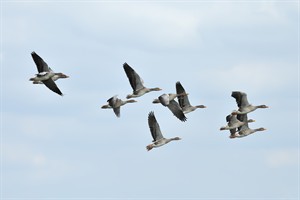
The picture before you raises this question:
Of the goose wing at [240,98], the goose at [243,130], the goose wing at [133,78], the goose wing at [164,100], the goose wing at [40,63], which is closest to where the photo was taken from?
the goose wing at [40,63]

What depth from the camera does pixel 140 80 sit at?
282 ft

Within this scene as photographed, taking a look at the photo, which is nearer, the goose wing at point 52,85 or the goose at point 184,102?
the goose wing at point 52,85

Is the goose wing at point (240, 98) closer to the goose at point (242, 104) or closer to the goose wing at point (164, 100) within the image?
the goose at point (242, 104)

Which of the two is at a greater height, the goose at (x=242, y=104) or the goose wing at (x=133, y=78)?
the goose wing at (x=133, y=78)

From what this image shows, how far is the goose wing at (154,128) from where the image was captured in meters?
86.2

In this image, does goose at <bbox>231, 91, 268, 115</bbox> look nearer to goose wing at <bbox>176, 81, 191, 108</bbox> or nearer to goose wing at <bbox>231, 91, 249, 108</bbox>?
goose wing at <bbox>231, 91, 249, 108</bbox>

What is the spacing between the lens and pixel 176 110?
89.8 metres

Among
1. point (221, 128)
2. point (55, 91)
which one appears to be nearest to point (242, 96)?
point (221, 128)

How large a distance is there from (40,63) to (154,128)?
26.7 feet

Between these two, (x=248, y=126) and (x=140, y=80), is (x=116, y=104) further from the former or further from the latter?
(x=248, y=126)

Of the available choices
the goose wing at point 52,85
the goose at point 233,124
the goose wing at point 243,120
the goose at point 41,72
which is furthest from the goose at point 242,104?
the goose at point 41,72

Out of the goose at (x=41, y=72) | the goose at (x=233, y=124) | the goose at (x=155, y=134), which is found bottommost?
the goose at (x=155, y=134)

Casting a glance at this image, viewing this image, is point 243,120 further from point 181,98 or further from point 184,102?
point 181,98

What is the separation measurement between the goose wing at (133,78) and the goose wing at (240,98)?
6184 millimetres
